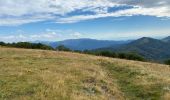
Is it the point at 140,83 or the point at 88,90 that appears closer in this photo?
Answer: the point at 88,90

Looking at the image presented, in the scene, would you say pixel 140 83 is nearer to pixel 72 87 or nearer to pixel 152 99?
pixel 152 99

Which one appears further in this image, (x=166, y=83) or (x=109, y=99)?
(x=166, y=83)

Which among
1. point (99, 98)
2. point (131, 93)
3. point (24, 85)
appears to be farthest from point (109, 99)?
point (24, 85)

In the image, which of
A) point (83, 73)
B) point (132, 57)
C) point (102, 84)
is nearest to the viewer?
point (102, 84)

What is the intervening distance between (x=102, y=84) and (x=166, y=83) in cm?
508

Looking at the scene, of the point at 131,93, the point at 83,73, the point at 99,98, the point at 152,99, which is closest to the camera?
the point at 99,98

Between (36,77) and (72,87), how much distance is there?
4078 millimetres

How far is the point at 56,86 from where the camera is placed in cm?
1956

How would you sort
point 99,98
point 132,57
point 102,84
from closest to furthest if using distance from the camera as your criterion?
point 99,98 → point 102,84 → point 132,57

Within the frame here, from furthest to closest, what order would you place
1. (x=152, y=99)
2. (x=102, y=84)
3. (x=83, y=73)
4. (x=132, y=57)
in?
(x=132, y=57) < (x=83, y=73) < (x=102, y=84) < (x=152, y=99)

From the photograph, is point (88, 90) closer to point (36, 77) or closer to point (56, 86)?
point (56, 86)

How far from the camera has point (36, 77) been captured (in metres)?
23.2

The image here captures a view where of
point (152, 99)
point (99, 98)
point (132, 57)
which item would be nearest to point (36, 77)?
point (99, 98)

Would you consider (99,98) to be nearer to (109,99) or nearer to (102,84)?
(109,99)
